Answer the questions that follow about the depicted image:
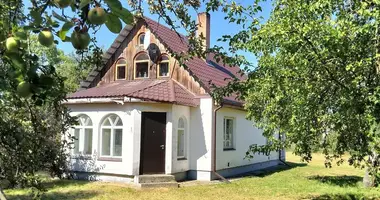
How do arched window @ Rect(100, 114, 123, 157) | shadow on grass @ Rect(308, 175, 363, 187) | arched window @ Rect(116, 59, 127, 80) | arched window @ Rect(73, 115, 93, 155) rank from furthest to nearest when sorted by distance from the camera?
arched window @ Rect(116, 59, 127, 80) → shadow on grass @ Rect(308, 175, 363, 187) → arched window @ Rect(73, 115, 93, 155) → arched window @ Rect(100, 114, 123, 157)

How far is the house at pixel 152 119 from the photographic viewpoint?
13922 mm

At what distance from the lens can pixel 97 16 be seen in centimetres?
99

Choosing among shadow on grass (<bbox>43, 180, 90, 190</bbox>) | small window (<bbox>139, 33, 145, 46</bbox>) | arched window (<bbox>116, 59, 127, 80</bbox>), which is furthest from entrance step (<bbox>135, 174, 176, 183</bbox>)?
small window (<bbox>139, 33, 145, 46</bbox>)

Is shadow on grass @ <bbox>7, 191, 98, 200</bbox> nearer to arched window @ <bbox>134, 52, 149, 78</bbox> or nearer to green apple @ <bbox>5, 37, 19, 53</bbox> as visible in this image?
arched window @ <bbox>134, 52, 149, 78</bbox>

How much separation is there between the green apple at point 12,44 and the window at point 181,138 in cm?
1408

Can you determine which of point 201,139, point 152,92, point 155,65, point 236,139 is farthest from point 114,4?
point 236,139

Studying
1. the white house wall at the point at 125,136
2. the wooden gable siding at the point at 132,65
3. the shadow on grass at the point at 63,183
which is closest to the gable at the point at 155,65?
the wooden gable siding at the point at 132,65

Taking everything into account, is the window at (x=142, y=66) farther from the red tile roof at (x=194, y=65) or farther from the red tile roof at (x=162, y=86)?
the red tile roof at (x=194, y=65)

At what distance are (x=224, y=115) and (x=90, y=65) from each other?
13798mm

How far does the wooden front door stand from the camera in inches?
546

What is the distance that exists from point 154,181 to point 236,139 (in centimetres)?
577

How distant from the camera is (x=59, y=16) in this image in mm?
1101

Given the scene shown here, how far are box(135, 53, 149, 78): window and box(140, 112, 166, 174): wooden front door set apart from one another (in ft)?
11.0

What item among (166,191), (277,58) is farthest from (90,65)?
(166,191)
